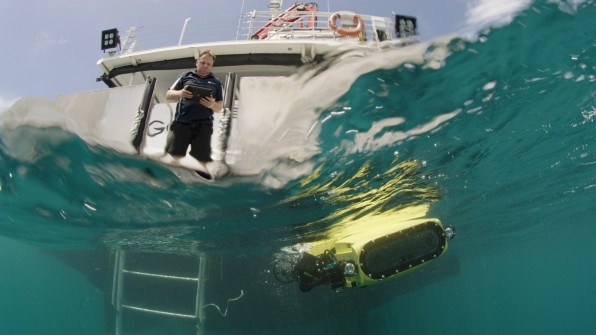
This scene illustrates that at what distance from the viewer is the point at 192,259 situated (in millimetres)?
19734

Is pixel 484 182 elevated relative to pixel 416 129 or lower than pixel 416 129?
elevated

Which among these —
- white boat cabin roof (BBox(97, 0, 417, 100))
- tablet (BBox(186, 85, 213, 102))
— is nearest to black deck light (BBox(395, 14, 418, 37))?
white boat cabin roof (BBox(97, 0, 417, 100))

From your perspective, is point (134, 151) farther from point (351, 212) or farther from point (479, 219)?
point (479, 219)

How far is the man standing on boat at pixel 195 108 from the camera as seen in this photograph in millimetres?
4945

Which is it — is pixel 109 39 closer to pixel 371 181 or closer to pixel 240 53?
pixel 240 53

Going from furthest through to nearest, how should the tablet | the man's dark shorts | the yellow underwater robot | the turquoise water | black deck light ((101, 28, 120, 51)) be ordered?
black deck light ((101, 28, 120, 51)), the yellow underwater robot, the turquoise water, the man's dark shorts, the tablet

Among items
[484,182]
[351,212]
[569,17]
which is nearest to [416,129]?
[569,17]

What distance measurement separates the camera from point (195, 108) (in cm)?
521

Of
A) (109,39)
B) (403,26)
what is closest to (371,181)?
(403,26)

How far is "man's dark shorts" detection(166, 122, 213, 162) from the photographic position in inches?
207

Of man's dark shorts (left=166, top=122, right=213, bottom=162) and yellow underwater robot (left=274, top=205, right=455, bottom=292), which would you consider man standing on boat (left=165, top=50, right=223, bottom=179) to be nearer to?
man's dark shorts (left=166, top=122, right=213, bottom=162)

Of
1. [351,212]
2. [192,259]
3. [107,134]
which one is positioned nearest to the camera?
[107,134]

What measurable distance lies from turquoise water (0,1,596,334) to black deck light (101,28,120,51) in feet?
14.7

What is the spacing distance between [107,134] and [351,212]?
8094mm
